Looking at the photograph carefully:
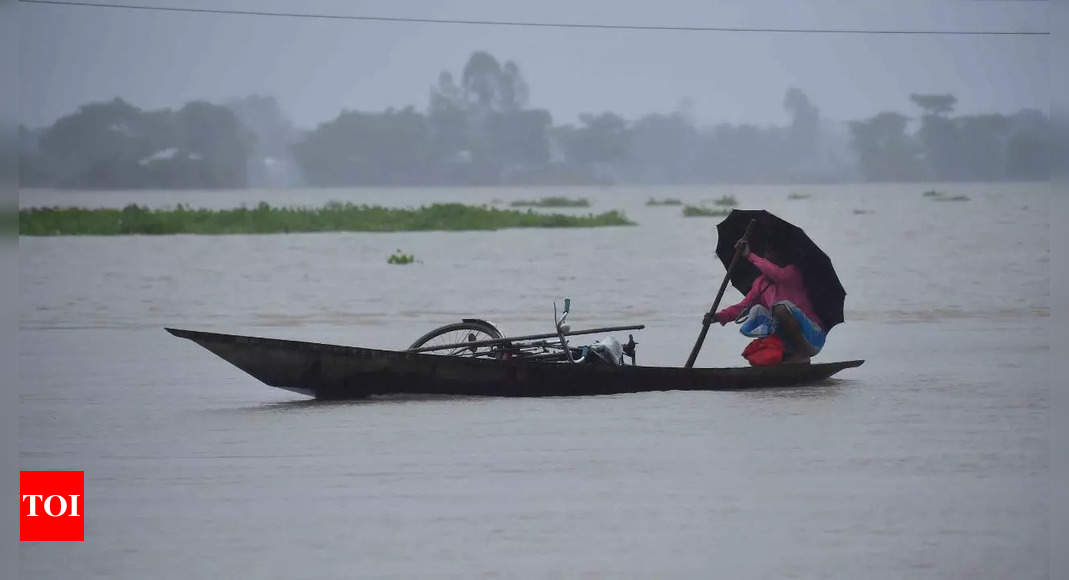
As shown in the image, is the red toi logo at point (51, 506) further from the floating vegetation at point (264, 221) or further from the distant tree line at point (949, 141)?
the distant tree line at point (949, 141)

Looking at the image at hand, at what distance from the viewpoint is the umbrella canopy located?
12.4 metres

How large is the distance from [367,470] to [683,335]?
7948 mm

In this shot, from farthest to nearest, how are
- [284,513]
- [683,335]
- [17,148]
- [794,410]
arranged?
[683,335], [794,410], [284,513], [17,148]

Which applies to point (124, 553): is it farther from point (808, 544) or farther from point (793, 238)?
point (793, 238)

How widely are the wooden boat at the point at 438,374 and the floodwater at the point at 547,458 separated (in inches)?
7.8

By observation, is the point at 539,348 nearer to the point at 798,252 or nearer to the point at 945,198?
the point at 798,252

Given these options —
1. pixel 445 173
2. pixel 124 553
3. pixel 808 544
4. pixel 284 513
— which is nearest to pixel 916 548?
pixel 808 544

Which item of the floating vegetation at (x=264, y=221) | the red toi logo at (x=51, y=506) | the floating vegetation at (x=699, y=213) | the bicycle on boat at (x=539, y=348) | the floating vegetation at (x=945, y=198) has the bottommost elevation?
the red toi logo at (x=51, y=506)

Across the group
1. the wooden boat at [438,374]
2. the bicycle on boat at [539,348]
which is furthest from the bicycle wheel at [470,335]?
the wooden boat at [438,374]

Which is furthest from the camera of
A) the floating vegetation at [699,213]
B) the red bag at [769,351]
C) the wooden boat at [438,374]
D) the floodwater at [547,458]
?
the floating vegetation at [699,213]

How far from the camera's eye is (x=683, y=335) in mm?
17797

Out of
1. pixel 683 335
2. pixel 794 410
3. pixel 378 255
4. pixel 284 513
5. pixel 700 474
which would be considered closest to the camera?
pixel 284 513

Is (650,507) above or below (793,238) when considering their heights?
below

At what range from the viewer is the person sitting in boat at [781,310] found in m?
12.3
